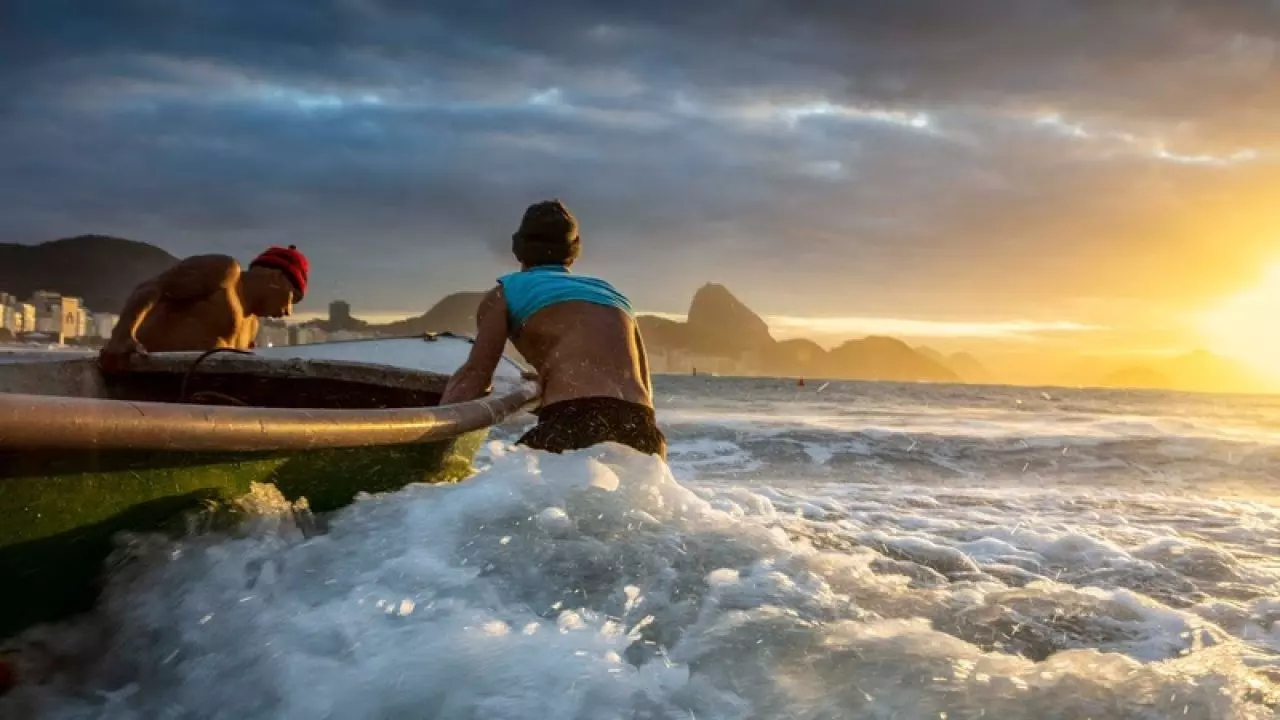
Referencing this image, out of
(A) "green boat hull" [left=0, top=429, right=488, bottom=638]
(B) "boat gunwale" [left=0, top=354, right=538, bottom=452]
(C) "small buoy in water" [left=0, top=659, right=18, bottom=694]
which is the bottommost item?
A: (C) "small buoy in water" [left=0, top=659, right=18, bottom=694]

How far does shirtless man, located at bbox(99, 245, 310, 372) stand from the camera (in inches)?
218

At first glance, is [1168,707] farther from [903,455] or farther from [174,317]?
[903,455]

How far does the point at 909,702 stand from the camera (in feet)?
6.10

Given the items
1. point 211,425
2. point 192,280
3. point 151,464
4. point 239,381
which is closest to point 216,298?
point 192,280

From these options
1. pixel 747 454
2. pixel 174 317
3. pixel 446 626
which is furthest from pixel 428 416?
pixel 747 454

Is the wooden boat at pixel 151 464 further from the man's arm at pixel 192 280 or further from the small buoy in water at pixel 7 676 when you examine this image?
the man's arm at pixel 192 280

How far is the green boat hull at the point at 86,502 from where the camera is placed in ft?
6.16

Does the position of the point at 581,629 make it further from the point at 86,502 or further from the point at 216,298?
the point at 216,298

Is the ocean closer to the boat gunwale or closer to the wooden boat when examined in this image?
the wooden boat

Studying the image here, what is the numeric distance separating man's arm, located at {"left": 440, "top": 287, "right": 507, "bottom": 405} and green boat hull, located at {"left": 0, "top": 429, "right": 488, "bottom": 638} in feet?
3.79

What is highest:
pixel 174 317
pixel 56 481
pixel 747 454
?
pixel 174 317

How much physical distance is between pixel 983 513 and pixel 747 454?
6.39 meters

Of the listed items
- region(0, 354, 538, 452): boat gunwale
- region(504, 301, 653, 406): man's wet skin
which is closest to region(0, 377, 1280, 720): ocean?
region(0, 354, 538, 452): boat gunwale

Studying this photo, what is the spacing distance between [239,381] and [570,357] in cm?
230
